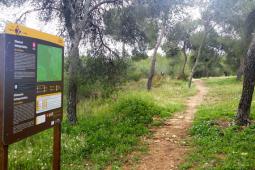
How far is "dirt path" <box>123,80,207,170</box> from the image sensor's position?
→ 678 centimetres

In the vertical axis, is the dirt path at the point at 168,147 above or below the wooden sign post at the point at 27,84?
below

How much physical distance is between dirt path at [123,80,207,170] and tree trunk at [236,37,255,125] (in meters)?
1.62

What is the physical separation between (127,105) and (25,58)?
749cm

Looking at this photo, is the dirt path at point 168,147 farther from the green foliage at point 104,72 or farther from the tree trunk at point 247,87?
the green foliage at point 104,72

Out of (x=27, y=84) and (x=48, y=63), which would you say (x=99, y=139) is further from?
(x=27, y=84)

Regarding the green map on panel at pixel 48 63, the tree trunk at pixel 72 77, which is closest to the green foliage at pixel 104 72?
the tree trunk at pixel 72 77

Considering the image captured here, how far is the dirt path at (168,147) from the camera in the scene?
678 centimetres

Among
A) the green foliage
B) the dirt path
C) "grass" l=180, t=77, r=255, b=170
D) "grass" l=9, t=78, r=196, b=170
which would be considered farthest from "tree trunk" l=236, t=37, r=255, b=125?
the green foliage

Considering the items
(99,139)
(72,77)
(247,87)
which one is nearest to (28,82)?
(99,139)

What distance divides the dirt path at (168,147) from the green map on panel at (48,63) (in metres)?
2.67

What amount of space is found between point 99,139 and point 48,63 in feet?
12.5

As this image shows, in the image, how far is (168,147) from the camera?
26.2 feet

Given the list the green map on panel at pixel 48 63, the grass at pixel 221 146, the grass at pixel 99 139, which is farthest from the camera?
the grass at pixel 99 139

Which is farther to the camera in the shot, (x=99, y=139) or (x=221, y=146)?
(x=99, y=139)
